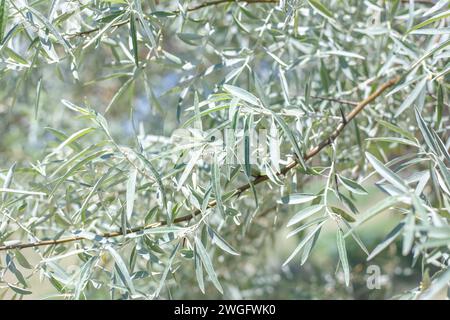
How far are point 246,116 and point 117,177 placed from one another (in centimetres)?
26

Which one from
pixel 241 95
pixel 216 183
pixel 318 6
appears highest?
pixel 318 6

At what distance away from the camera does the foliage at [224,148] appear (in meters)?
0.87

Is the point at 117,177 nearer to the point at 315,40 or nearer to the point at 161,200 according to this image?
the point at 161,200

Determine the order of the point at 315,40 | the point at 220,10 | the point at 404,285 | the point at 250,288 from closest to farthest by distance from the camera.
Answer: the point at 315,40, the point at 220,10, the point at 250,288, the point at 404,285

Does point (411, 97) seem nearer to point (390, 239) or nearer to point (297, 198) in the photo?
point (297, 198)

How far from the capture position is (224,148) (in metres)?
0.91

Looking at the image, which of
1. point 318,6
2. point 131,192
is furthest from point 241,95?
point 318,6

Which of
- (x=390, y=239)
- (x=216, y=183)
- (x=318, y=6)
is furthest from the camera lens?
(x=318, y=6)

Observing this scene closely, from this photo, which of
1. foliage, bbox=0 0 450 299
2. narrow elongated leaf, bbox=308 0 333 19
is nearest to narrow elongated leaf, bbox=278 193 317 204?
foliage, bbox=0 0 450 299

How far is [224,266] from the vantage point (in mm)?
1782

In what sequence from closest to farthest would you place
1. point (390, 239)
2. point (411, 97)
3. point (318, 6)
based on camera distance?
point (390, 239) < point (411, 97) < point (318, 6)

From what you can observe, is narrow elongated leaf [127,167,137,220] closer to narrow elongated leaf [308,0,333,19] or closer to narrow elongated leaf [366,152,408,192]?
narrow elongated leaf [366,152,408,192]

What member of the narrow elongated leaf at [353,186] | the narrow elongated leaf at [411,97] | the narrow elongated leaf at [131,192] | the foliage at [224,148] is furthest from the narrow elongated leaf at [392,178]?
the narrow elongated leaf at [131,192]
